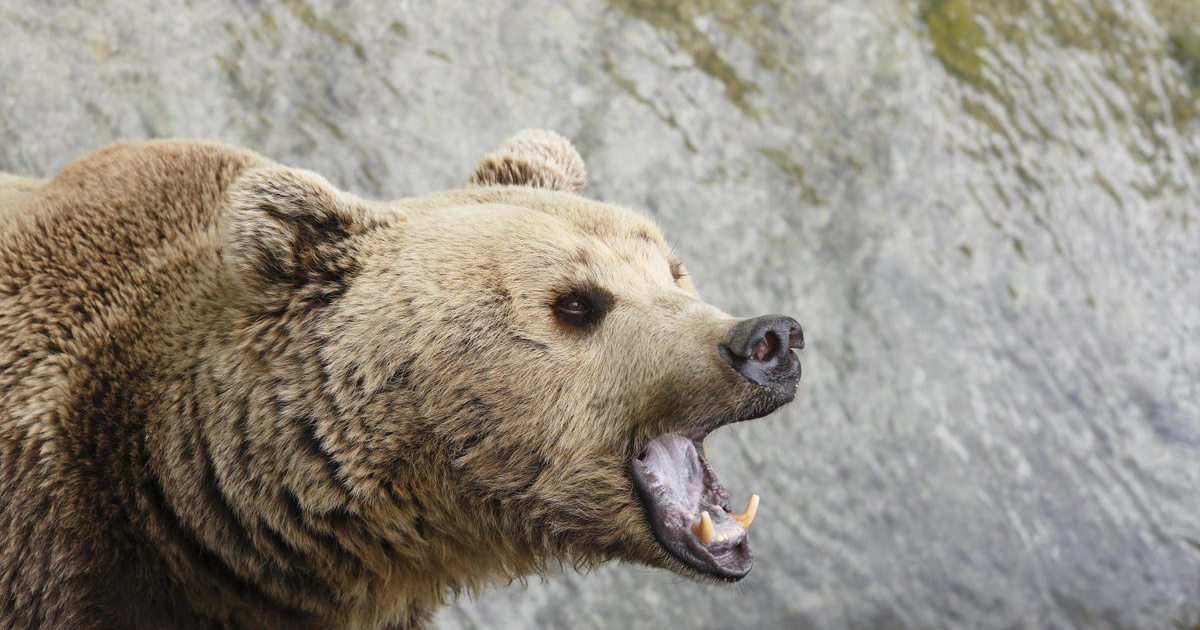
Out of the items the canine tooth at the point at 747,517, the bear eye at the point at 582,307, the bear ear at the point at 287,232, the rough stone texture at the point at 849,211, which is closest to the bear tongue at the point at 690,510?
the canine tooth at the point at 747,517

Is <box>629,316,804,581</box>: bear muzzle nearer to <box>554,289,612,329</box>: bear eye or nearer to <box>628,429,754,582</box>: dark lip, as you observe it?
<box>628,429,754,582</box>: dark lip

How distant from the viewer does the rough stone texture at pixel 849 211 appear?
4973mm

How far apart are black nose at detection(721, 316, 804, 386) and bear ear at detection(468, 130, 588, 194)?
109 centimetres

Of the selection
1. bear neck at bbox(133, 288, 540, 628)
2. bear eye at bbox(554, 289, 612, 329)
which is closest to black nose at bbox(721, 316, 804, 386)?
bear eye at bbox(554, 289, 612, 329)

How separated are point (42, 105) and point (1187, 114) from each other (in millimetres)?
6180

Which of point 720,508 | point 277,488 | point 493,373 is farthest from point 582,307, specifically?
point 277,488

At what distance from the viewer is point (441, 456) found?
2793mm

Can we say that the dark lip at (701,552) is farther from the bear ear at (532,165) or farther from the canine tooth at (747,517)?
the bear ear at (532,165)

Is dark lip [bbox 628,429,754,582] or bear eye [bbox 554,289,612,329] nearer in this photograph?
dark lip [bbox 628,429,754,582]

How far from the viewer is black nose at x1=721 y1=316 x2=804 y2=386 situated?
265cm

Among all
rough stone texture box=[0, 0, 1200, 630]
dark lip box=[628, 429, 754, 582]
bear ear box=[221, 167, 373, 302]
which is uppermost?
bear ear box=[221, 167, 373, 302]

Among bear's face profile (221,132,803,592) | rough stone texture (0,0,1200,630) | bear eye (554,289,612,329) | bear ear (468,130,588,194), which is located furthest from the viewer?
rough stone texture (0,0,1200,630)

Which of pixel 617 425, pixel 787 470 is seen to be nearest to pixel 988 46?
pixel 787 470

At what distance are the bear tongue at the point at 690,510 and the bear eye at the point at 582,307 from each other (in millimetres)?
362
